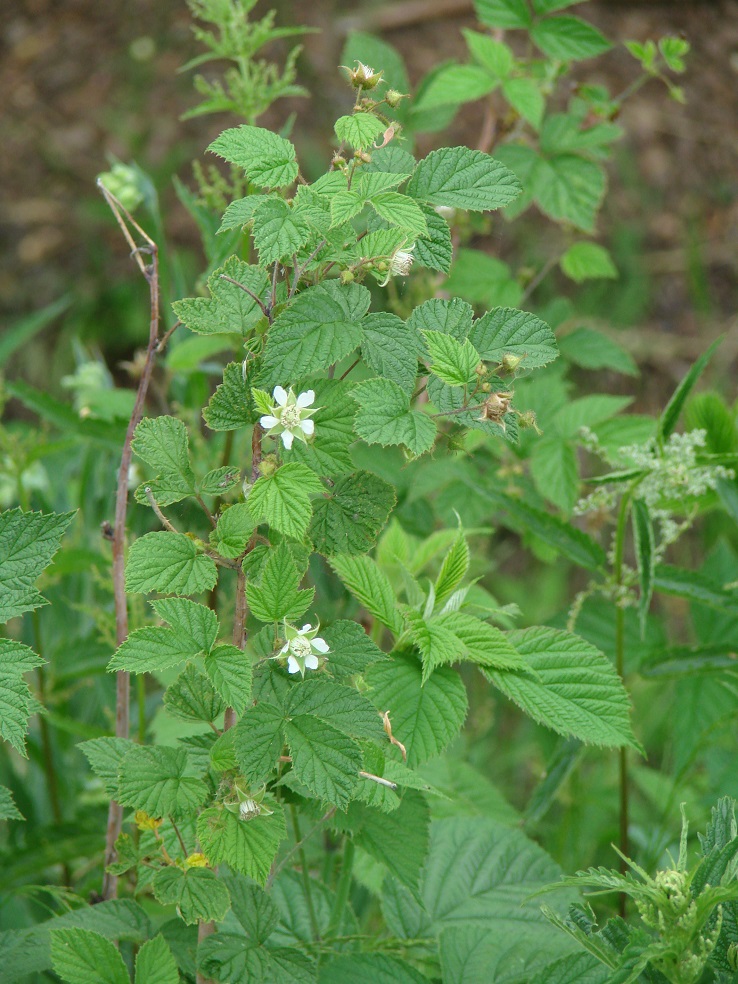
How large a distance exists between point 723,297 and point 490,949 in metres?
2.25

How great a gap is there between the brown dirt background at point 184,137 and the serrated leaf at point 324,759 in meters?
2.09

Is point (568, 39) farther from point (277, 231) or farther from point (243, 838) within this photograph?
point (243, 838)

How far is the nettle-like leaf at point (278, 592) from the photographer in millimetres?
619

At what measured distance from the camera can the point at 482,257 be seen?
133cm

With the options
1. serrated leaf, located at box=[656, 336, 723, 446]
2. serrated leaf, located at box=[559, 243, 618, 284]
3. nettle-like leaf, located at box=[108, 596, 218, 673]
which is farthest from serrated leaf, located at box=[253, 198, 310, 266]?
serrated leaf, located at box=[559, 243, 618, 284]

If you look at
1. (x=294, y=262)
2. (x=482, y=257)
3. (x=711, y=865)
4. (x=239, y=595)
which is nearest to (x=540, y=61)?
(x=482, y=257)

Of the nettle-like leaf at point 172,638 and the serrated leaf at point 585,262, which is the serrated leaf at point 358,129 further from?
the serrated leaf at point 585,262

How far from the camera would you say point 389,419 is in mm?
634

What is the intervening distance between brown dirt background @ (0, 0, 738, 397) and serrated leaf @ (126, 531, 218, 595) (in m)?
2.03

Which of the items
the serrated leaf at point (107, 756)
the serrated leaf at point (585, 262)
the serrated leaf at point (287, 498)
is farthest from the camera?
the serrated leaf at point (585, 262)

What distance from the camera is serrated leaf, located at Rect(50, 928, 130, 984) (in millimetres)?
646

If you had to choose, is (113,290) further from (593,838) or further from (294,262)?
(294,262)

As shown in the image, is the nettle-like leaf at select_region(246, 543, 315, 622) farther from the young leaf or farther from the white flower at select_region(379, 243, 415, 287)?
the young leaf

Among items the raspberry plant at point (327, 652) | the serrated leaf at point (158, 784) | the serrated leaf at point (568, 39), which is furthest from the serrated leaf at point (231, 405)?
the serrated leaf at point (568, 39)
